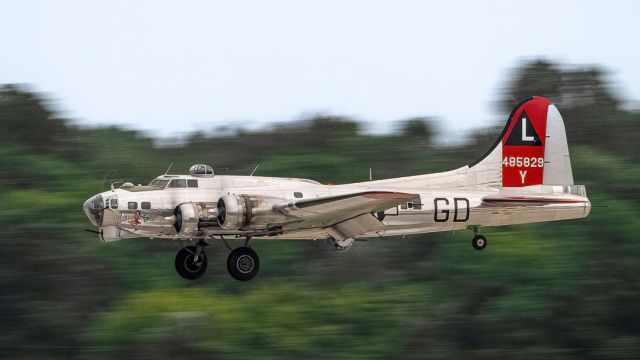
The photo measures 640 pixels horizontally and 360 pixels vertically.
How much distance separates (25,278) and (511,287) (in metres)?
19.7

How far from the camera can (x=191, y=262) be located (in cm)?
2544

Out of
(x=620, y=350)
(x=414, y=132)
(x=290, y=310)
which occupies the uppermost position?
(x=414, y=132)

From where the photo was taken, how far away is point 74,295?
156ft

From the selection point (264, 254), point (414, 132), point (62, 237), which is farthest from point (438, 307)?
point (62, 237)

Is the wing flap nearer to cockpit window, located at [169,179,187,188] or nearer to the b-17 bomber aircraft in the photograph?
the b-17 bomber aircraft

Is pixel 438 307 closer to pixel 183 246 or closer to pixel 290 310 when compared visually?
pixel 290 310

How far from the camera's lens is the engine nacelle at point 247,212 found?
24188 millimetres

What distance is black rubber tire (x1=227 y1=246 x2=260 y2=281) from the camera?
24922 millimetres

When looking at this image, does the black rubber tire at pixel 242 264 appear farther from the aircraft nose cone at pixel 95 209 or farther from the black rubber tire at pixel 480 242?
the black rubber tire at pixel 480 242

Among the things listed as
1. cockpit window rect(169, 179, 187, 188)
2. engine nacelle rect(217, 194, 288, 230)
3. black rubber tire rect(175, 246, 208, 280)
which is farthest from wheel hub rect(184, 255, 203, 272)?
cockpit window rect(169, 179, 187, 188)

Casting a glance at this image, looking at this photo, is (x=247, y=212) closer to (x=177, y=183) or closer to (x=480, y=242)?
(x=177, y=183)

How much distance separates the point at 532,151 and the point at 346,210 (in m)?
6.05

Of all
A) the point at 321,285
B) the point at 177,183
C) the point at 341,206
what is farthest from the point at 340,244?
the point at 321,285

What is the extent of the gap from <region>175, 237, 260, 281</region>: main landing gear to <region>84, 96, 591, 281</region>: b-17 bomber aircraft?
0.02 meters
